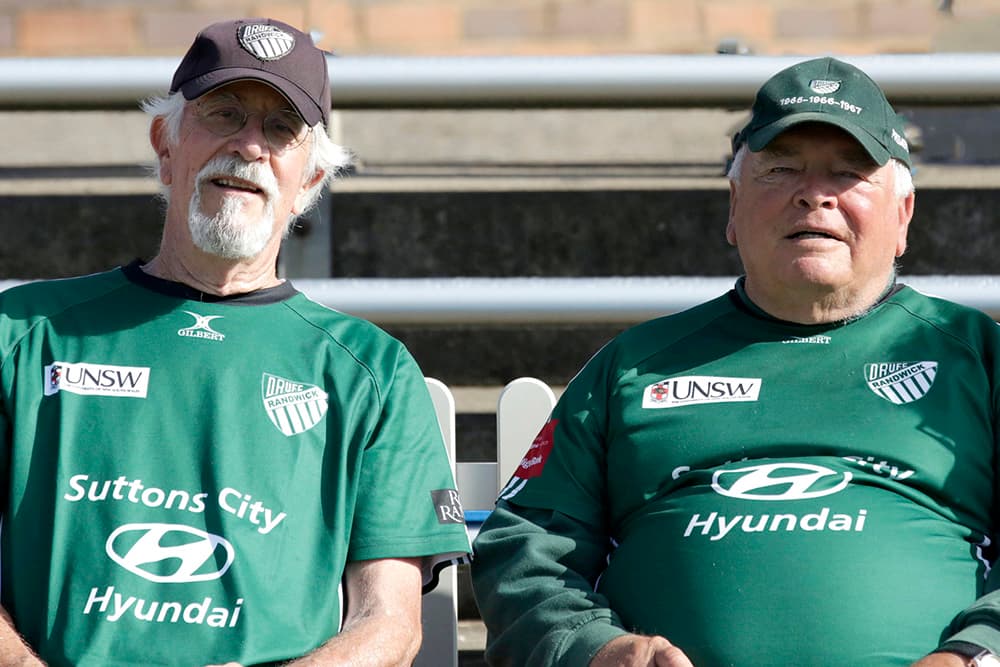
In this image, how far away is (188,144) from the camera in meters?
2.54

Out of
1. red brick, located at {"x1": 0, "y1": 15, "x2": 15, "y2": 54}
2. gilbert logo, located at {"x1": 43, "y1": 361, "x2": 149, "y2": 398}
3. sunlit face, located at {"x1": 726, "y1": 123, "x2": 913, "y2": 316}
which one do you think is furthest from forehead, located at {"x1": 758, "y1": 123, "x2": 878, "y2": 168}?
red brick, located at {"x1": 0, "y1": 15, "x2": 15, "y2": 54}

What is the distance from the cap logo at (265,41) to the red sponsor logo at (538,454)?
0.78 meters

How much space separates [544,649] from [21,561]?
81 cm

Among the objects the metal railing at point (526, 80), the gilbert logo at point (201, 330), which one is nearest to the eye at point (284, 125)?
the gilbert logo at point (201, 330)

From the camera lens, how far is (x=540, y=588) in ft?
7.64

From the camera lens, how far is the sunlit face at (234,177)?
2480 mm

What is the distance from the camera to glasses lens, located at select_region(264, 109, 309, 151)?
2.55m

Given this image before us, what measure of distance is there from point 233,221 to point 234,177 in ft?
0.26

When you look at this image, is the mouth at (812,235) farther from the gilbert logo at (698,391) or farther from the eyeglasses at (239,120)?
the eyeglasses at (239,120)

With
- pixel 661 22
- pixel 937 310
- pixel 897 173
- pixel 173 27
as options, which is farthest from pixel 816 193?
pixel 173 27

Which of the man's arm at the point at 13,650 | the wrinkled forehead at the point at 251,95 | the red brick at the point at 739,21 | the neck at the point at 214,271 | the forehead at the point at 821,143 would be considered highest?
the red brick at the point at 739,21

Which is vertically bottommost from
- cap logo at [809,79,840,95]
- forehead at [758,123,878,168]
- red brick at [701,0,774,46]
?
forehead at [758,123,878,168]

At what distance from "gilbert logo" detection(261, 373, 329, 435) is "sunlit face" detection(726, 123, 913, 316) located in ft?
2.62

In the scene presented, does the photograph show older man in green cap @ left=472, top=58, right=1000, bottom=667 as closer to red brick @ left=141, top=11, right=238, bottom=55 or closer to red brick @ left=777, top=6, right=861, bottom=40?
red brick @ left=777, top=6, right=861, bottom=40
